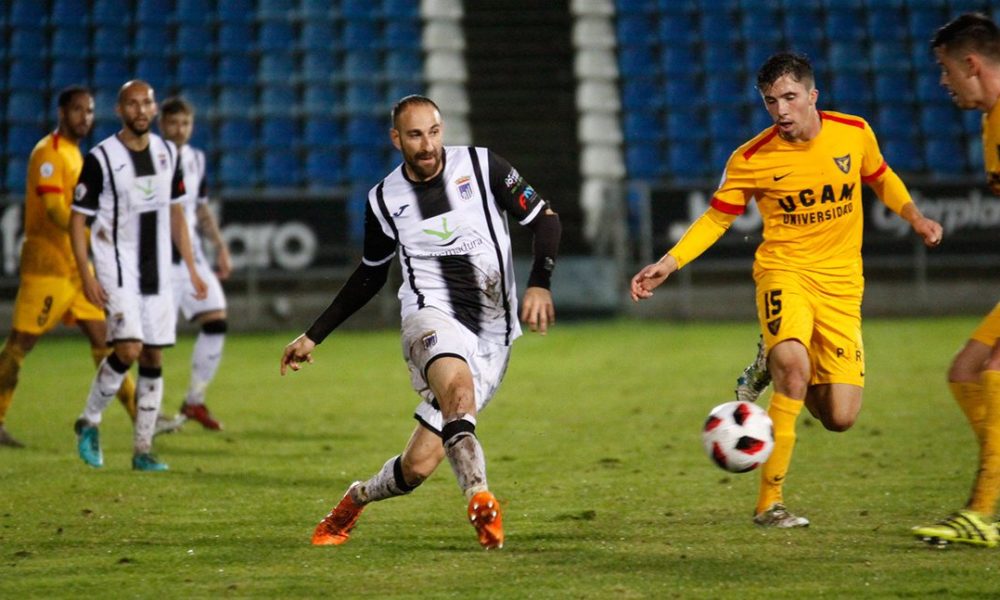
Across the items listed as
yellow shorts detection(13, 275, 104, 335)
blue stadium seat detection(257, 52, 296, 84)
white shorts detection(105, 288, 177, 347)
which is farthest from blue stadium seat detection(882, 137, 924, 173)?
white shorts detection(105, 288, 177, 347)

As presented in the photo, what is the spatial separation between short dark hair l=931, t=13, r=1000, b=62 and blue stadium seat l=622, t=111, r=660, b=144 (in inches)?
594

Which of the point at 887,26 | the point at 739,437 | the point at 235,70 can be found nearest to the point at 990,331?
the point at 739,437

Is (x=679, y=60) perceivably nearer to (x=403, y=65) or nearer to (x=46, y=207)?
(x=403, y=65)

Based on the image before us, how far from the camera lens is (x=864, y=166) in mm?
6316

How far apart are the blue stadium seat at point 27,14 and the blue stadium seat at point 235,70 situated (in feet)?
9.05

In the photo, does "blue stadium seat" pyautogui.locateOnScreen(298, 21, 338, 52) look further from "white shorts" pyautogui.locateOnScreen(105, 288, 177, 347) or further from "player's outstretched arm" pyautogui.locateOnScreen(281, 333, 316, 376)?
"player's outstretched arm" pyautogui.locateOnScreen(281, 333, 316, 376)

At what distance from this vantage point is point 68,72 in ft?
68.4

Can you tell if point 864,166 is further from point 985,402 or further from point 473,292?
point 473,292

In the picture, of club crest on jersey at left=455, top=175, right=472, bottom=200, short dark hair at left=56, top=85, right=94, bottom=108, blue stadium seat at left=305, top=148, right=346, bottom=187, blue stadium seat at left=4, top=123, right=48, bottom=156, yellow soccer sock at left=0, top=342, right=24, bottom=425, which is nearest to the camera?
club crest on jersey at left=455, top=175, right=472, bottom=200

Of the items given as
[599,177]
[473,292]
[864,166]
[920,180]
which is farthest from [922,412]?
[599,177]

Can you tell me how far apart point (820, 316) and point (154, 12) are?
1706 cm

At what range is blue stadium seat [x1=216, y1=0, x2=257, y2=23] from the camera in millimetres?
21375

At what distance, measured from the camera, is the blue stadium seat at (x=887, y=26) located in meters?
21.6

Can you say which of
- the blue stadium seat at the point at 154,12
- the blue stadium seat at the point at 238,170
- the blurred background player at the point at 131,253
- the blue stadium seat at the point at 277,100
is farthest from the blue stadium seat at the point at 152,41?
the blurred background player at the point at 131,253
